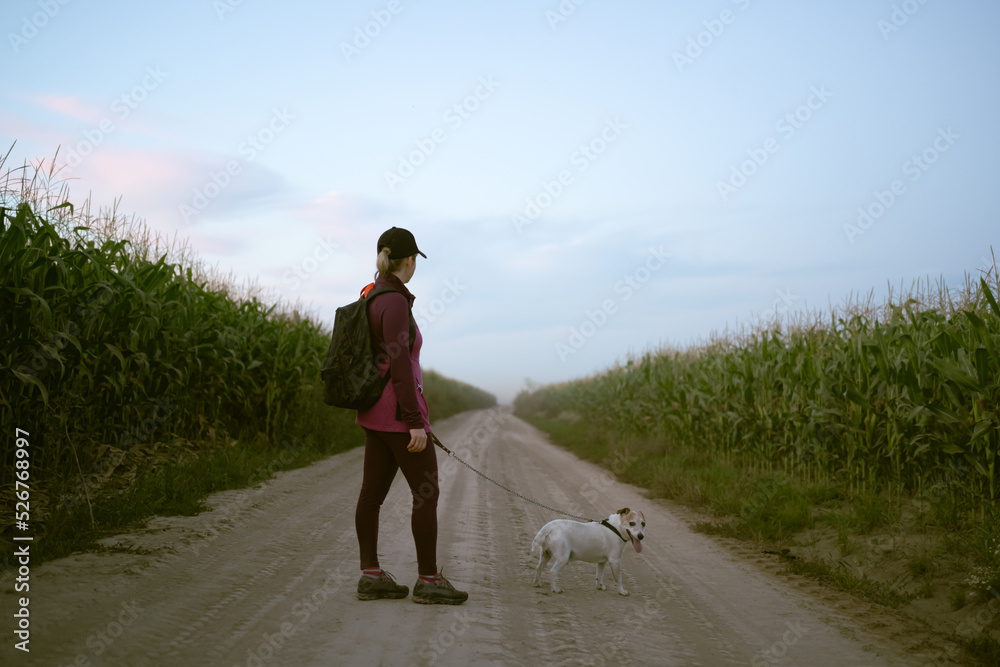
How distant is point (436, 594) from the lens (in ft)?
13.8

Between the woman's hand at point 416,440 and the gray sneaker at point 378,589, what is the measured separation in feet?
3.15

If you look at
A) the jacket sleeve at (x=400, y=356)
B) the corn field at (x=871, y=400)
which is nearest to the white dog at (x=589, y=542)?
the jacket sleeve at (x=400, y=356)

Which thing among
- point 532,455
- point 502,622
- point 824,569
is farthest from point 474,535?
point 532,455

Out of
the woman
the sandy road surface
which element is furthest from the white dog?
the woman

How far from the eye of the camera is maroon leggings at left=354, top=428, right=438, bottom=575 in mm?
4109

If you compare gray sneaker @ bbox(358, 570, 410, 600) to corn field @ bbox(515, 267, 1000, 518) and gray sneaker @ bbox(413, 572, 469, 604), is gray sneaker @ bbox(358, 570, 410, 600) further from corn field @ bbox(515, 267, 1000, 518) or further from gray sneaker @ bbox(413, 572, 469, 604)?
corn field @ bbox(515, 267, 1000, 518)

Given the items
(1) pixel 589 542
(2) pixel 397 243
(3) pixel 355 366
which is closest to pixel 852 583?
(1) pixel 589 542

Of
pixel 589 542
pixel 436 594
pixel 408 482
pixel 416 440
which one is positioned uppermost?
pixel 416 440

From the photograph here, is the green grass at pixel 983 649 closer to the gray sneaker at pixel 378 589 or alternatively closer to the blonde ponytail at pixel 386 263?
the gray sneaker at pixel 378 589

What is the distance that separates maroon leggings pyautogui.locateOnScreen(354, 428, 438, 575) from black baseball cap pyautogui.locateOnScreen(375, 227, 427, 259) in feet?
3.71

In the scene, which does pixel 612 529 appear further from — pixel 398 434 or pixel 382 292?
pixel 382 292

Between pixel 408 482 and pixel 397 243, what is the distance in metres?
1.50

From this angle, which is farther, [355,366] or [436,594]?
[436,594]

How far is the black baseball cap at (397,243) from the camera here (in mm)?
4203
